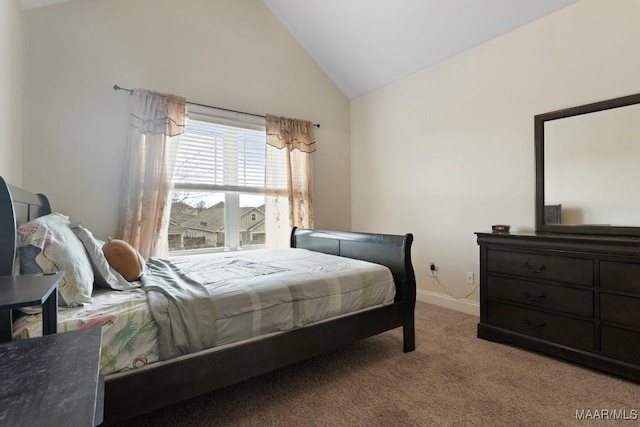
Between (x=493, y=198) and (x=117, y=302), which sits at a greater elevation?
(x=493, y=198)

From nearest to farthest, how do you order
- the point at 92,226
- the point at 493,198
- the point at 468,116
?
1. the point at 92,226
2. the point at 493,198
3. the point at 468,116

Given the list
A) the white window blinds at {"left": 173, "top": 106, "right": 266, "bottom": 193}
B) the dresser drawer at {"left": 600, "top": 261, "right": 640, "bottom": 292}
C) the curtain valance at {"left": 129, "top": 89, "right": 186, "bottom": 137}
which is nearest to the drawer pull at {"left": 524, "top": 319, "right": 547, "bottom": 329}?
the dresser drawer at {"left": 600, "top": 261, "right": 640, "bottom": 292}

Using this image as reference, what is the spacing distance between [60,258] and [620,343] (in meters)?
2.95

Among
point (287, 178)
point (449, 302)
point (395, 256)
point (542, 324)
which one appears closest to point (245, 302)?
point (395, 256)

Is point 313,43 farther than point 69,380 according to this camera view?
Yes

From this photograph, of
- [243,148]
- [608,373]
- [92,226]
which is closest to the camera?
[608,373]

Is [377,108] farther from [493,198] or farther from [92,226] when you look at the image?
[92,226]

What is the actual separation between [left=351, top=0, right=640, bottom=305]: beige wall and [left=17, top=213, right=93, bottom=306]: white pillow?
2971 millimetres

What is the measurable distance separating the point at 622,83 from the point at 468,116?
1080mm

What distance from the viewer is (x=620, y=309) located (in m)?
1.76

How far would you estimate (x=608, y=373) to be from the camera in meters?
1.82

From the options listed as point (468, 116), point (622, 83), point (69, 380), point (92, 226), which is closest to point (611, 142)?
point (622, 83)

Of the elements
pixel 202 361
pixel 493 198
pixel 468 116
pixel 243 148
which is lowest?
pixel 202 361

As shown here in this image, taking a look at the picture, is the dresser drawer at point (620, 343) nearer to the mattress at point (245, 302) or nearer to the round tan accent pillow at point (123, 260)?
the mattress at point (245, 302)
